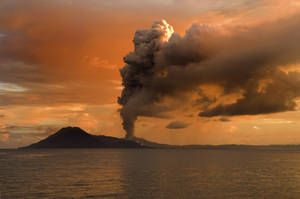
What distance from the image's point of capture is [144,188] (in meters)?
48.9

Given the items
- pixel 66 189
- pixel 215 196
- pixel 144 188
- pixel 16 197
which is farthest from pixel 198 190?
pixel 16 197

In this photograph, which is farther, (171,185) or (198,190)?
(171,185)

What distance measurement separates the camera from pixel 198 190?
4716 centimetres

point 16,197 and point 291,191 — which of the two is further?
point 291,191

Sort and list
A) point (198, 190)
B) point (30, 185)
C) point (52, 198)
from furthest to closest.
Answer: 1. point (30, 185)
2. point (198, 190)
3. point (52, 198)

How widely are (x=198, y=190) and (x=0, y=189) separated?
3239cm

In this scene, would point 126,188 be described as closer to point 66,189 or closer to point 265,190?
point 66,189

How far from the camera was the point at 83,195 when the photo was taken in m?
41.7

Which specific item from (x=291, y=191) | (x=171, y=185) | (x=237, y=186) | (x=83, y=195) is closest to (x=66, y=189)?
(x=83, y=195)

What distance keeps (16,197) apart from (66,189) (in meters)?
7.89

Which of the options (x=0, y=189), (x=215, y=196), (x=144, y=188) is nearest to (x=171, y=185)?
(x=144, y=188)

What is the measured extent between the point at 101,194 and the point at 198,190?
15.6 meters

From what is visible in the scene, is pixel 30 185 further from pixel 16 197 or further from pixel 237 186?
pixel 237 186

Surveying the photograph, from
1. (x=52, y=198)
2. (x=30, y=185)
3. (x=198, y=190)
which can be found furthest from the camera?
(x=30, y=185)
